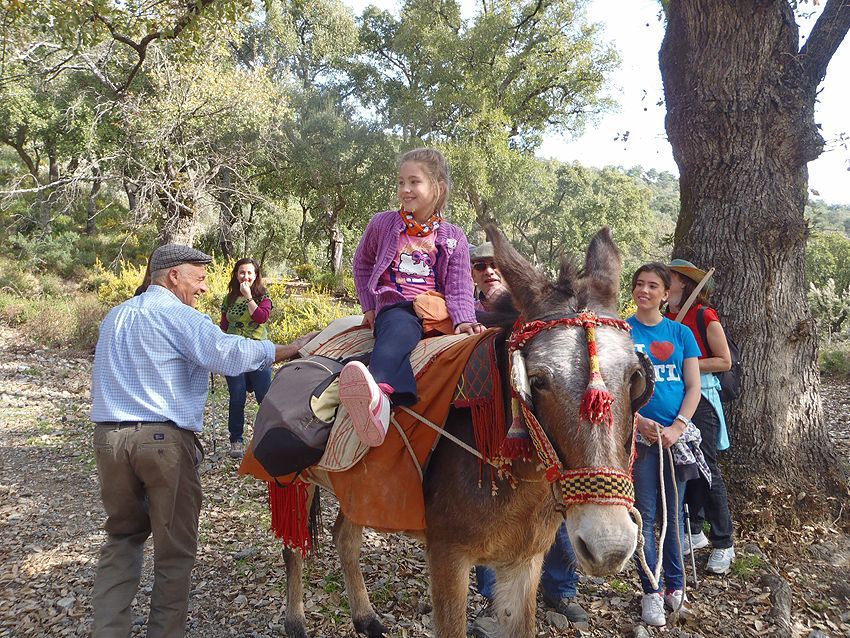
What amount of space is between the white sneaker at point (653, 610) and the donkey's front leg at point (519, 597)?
1.21m

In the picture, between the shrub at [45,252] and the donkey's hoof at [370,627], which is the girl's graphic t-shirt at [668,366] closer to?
the donkey's hoof at [370,627]

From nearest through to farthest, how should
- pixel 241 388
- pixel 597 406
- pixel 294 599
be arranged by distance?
pixel 597 406 → pixel 294 599 → pixel 241 388

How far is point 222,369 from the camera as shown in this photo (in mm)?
3096

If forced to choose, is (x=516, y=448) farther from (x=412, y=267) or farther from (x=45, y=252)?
(x=45, y=252)

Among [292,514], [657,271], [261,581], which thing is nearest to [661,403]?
[657,271]

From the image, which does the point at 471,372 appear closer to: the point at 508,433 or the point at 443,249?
the point at 508,433

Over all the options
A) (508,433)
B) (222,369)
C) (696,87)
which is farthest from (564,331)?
(696,87)

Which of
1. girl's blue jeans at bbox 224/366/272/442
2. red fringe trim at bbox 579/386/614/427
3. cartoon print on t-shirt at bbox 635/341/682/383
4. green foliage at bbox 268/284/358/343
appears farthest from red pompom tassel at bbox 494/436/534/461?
green foliage at bbox 268/284/358/343

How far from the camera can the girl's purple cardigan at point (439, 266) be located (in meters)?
3.18

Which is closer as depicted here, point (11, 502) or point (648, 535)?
point (648, 535)

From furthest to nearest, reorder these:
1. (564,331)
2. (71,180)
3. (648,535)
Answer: (71,180) < (648,535) < (564,331)

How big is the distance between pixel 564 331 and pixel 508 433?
460 mm

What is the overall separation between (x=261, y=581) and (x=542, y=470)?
3.17 metres

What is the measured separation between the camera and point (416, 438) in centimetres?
268
